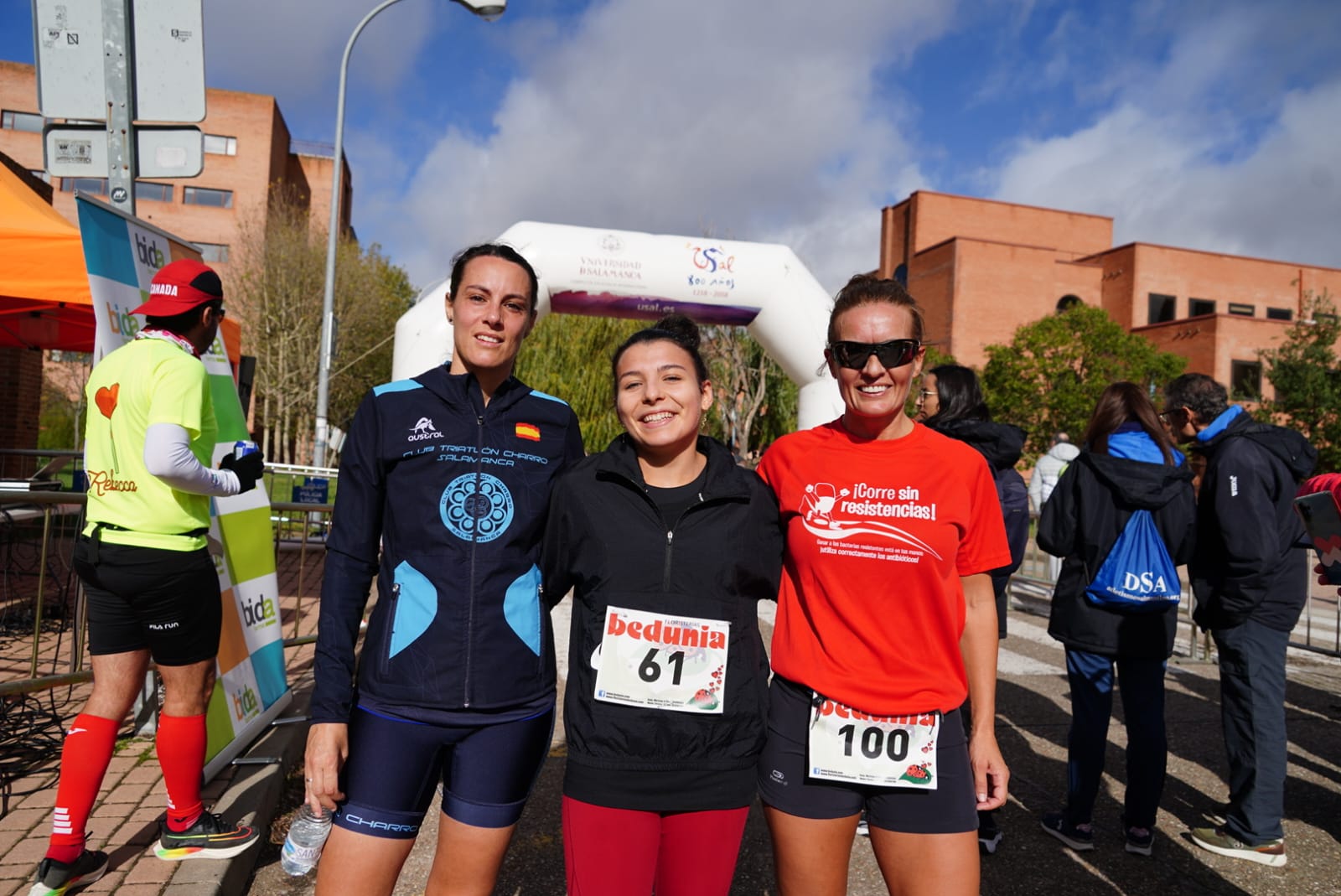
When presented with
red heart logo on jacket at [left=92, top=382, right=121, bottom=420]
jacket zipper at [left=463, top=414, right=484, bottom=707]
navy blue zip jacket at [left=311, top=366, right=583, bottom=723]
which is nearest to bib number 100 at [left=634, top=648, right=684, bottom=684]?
navy blue zip jacket at [left=311, top=366, right=583, bottom=723]

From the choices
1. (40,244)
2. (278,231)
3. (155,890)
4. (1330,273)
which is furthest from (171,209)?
(1330,273)

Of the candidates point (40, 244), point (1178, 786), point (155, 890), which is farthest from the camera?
point (40, 244)

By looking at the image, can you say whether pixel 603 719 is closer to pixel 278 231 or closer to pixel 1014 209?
pixel 278 231

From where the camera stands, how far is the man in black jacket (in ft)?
12.0

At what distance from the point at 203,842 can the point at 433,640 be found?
183 cm

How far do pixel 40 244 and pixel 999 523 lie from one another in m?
5.62

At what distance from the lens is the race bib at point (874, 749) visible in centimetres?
204

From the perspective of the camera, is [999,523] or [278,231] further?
[278,231]

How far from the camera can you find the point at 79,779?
2859 mm

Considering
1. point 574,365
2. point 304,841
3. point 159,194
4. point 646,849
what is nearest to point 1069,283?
point 574,365

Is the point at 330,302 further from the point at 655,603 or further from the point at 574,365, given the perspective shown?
the point at 655,603

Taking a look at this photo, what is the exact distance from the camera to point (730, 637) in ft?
6.72

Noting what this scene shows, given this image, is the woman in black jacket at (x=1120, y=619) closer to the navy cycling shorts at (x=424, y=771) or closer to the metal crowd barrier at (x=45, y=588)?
the navy cycling shorts at (x=424, y=771)

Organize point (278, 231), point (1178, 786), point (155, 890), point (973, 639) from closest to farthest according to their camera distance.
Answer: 1. point (973, 639)
2. point (155, 890)
3. point (1178, 786)
4. point (278, 231)
